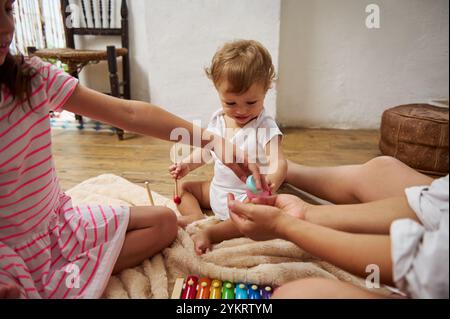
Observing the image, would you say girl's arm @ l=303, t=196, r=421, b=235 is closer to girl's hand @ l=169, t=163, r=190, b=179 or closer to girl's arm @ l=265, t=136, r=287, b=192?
girl's arm @ l=265, t=136, r=287, b=192

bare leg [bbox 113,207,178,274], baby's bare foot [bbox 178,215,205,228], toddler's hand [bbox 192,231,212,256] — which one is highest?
bare leg [bbox 113,207,178,274]

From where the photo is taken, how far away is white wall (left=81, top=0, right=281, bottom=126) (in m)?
1.82

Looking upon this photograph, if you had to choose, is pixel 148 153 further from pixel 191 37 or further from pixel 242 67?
pixel 242 67

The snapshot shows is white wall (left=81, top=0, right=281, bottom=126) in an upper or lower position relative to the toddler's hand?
upper

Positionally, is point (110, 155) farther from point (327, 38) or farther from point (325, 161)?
point (327, 38)

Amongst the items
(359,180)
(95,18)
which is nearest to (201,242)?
(359,180)

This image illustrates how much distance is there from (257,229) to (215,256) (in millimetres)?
193

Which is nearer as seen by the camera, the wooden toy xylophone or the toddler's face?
the wooden toy xylophone

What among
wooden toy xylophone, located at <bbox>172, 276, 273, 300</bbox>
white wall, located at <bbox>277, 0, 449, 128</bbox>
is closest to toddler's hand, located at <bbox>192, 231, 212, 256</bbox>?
wooden toy xylophone, located at <bbox>172, 276, 273, 300</bbox>

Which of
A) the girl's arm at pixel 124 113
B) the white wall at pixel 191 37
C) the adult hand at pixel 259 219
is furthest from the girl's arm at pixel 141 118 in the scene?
the white wall at pixel 191 37

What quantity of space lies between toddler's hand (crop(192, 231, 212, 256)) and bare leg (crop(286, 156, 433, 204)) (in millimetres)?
399

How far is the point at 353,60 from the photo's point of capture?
2.00 m

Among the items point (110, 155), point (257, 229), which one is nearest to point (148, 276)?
point (257, 229)

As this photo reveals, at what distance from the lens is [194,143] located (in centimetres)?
83
